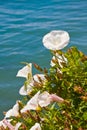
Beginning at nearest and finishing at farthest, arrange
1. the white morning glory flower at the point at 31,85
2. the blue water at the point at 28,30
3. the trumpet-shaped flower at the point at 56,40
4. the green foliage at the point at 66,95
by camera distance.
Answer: the green foliage at the point at 66,95
the trumpet-shaped flower at the point at 56,40
the white morning glory flower at the point at 31,85
the blue water at the point at 28,30

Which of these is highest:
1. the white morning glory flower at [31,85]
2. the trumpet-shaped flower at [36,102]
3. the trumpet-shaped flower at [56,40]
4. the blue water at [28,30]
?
the blue water at [28,30]

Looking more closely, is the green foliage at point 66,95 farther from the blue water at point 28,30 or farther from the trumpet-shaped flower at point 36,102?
the blue water at point 28,30

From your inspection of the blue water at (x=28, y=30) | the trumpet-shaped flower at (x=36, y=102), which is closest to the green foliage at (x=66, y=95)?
the trumpet-shaped flower at (x=36, y=102)

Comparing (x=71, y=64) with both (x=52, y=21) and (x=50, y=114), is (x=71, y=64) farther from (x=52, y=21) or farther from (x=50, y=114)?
(x=52, y=21)

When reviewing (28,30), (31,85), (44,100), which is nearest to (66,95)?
(44,100)

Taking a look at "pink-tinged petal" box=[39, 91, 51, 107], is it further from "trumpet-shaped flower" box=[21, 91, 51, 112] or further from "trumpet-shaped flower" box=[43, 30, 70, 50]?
"trumpet-shaped flower" box=[43, 30, 70, 50]

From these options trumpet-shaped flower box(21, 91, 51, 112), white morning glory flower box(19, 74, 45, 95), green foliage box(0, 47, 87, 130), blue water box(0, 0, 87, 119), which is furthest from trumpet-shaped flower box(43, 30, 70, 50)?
blue water box(0, 0, 87, 119)
